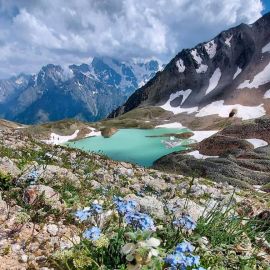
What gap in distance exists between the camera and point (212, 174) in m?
40.7

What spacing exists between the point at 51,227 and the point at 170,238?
7.61 ft

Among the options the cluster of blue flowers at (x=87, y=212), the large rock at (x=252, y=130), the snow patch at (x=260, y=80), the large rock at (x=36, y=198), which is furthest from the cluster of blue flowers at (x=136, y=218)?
the snow patch at (x=260, y=80)

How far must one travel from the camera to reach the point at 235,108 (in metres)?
180

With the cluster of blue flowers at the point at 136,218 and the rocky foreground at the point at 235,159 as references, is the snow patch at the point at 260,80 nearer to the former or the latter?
the rocky foreground at the point at 235,159

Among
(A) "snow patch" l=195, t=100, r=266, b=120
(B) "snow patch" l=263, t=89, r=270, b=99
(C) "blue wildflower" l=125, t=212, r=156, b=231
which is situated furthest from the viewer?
(B) "snow patch" l=263, t=89, r=270, b=99

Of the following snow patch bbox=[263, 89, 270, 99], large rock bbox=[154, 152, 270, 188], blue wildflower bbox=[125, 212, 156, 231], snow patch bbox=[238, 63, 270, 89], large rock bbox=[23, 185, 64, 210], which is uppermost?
snow patch bbox=[238, 63, 270, 89]

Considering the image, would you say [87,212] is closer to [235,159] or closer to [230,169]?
[230,169]

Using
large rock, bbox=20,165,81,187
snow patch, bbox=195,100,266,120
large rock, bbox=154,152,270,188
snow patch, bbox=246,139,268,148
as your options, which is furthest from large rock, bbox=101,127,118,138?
large rock, bbox=20,165,81,187

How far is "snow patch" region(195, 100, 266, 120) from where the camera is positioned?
535ft

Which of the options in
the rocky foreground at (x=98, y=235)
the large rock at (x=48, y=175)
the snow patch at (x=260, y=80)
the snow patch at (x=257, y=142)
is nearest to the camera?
the rocky foreground at (x=98, y=235)

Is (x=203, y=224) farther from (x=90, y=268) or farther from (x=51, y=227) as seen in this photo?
(x=51, y=227)

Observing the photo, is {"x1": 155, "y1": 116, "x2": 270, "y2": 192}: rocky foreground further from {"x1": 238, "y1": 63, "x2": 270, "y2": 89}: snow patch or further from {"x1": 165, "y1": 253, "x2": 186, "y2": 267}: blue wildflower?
{"x1": 238, "y1": 63, "x2": 270, "y2": 89}: snow patch

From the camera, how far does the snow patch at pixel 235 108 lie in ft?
535

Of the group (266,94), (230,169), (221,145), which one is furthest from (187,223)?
(266,94)
